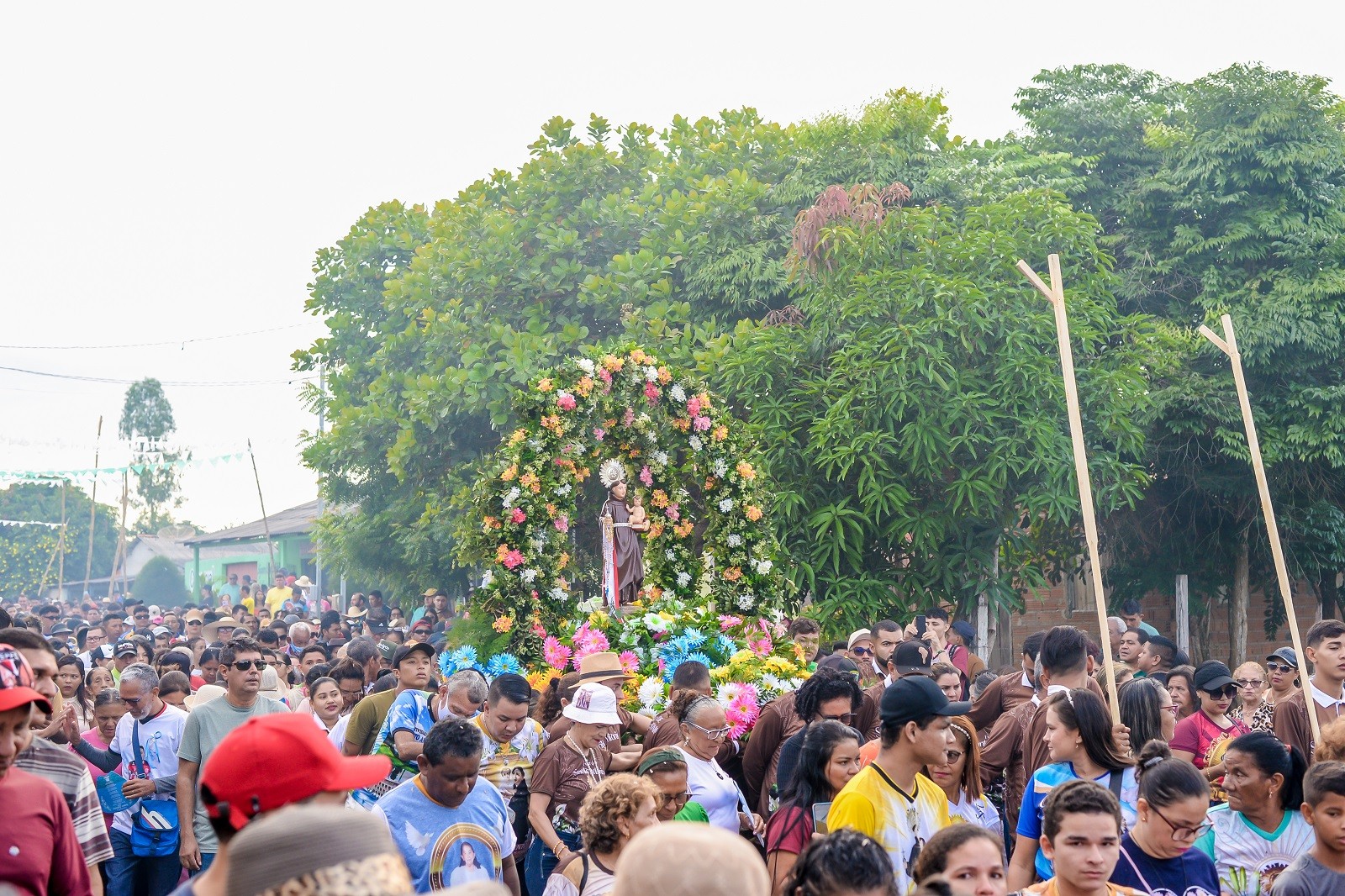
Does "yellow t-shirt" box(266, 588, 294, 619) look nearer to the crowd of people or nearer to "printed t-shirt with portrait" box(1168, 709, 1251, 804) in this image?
the crowd of people

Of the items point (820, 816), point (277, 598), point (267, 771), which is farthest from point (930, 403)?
point (277, 598)

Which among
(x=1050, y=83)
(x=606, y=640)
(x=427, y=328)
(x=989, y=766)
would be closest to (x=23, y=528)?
(x=427, y=328)

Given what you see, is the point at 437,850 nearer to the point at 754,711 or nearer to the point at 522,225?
the point at 754,711

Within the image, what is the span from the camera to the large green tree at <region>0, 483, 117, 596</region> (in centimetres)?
6912

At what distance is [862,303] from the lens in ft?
57.3

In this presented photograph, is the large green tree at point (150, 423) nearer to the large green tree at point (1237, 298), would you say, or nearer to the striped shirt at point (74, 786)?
the large green tree at point (1237, 298)

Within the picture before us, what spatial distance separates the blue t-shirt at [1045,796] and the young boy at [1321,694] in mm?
2304

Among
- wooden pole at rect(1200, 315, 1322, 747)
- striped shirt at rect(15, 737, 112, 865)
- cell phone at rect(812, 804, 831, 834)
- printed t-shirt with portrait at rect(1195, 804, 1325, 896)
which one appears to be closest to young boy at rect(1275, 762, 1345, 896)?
printed t-shirt with portrait at rect(1195, 804, 1325, 896)

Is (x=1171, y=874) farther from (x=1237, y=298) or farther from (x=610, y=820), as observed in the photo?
(x=1237, y=298)

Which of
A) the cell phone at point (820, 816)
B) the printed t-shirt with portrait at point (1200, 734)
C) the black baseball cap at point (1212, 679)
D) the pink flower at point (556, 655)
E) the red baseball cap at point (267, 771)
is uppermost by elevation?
the red baseball cap at point (267, 771)

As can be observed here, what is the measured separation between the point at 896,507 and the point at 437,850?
11807 millimetres

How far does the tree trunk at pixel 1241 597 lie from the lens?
931 inches

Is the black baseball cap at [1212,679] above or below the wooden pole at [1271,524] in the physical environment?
below

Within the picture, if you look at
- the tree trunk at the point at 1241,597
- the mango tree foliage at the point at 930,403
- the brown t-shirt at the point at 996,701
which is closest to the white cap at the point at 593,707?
the brown t-shirt at the point at 996,701
